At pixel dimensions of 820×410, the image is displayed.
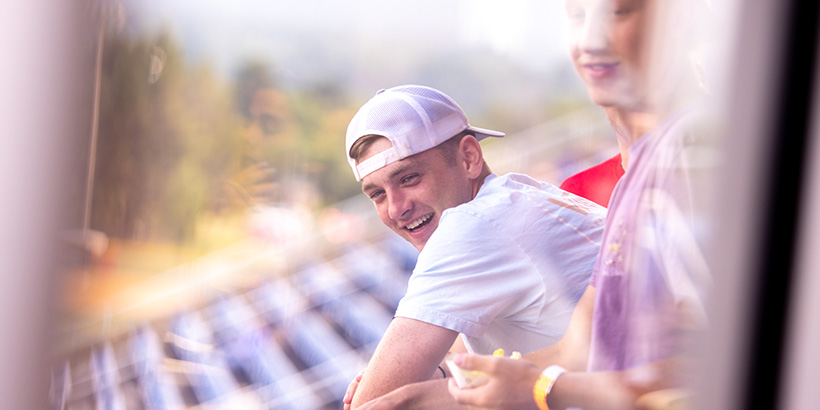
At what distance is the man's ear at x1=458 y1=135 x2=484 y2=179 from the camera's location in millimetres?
1483

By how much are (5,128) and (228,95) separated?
42 centimetres

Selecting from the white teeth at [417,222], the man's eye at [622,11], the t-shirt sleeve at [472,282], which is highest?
the man's eye at [622,11]

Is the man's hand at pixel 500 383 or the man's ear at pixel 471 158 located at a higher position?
the man's ear at pixel 471 158

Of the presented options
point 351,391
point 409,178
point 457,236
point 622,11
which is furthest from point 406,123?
point 351,391

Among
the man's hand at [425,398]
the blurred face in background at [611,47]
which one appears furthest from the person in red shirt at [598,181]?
the man's hand at [425,398]

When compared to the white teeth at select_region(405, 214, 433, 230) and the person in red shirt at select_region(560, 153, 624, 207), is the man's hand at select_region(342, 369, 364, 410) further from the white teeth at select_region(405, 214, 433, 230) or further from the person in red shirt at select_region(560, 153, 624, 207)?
the person in red shirt at select_region(560, 153, 624, 207)

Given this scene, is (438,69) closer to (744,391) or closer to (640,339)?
(640,339)

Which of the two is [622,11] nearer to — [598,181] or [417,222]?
[598,181]

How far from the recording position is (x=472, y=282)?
1.43 metres

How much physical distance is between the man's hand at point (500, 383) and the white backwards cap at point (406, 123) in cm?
46

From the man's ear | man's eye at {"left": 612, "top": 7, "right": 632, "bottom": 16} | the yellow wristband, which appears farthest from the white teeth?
man's eye at {"left": 612, "top": 7, "right": 632, "bottom": 16}

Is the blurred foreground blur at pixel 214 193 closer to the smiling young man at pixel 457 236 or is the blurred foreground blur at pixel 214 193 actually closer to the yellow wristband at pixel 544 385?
the smiling young man at pixel 457 236

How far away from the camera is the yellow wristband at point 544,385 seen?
1.42 m

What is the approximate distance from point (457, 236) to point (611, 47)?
500mm
